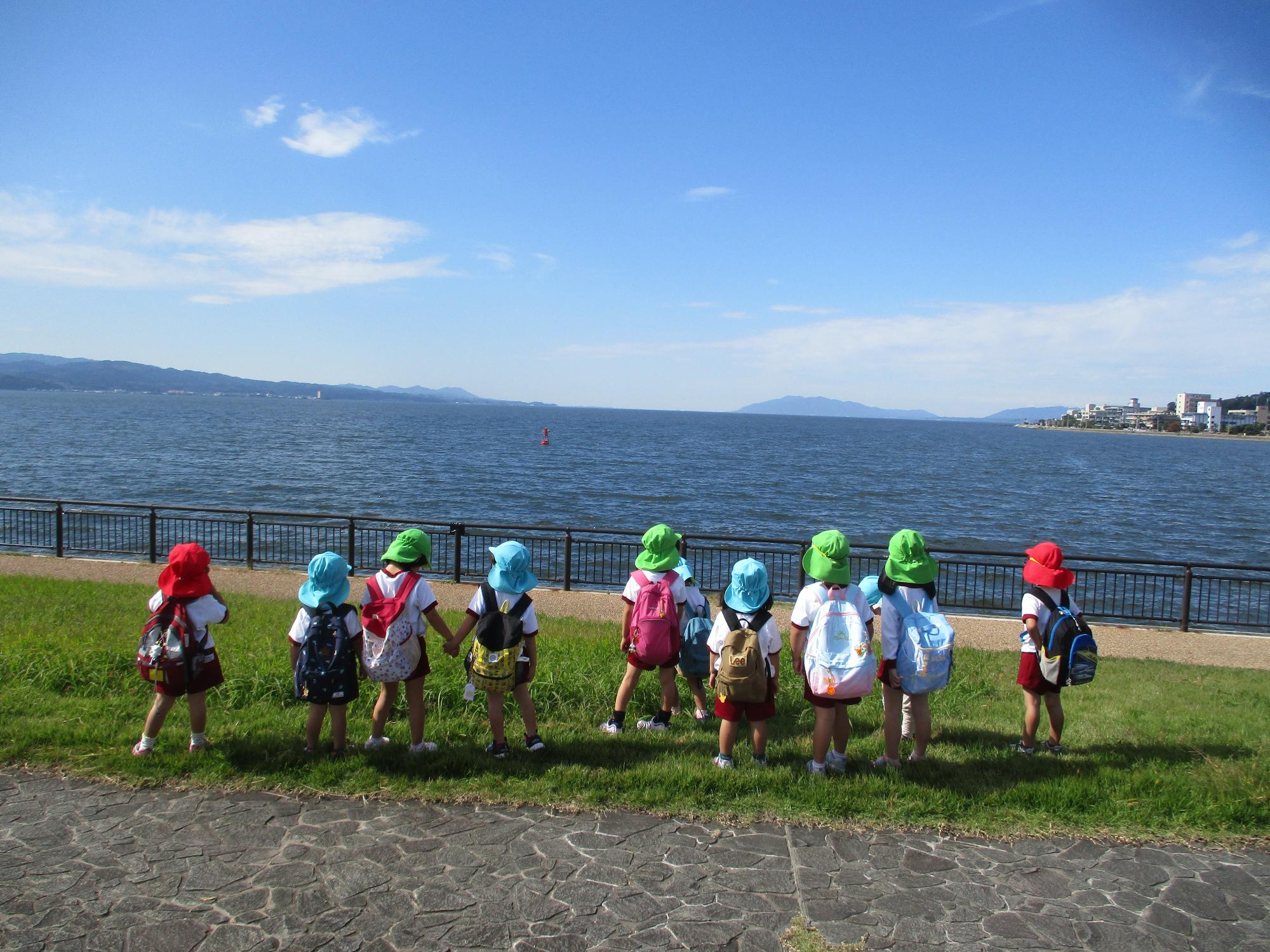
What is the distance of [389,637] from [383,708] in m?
0.61

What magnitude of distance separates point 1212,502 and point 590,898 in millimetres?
58736

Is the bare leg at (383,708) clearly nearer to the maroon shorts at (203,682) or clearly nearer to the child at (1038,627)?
the maroon shorts at (203,682)

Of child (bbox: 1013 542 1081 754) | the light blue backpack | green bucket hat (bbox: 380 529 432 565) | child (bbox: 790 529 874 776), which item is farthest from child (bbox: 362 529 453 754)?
child (bbox: 1013 542 1081 754)

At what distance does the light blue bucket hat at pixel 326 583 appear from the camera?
5.26 meters

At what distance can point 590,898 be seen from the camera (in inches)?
160

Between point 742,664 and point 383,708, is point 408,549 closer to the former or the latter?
point 383,708

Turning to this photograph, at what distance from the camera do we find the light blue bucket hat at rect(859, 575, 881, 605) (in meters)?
5.55

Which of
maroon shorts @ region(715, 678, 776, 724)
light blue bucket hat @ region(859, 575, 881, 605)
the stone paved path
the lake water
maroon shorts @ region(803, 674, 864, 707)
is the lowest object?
the lake water

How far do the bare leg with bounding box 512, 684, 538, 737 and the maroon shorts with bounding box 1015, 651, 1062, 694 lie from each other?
323cm

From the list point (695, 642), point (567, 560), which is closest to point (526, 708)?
point (695, 642)

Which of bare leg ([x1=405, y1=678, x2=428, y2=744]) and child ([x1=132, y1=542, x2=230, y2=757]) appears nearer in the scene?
child ([x1=132, y1=542, x2=230, y2=757])

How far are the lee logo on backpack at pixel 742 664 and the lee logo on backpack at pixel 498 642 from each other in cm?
128

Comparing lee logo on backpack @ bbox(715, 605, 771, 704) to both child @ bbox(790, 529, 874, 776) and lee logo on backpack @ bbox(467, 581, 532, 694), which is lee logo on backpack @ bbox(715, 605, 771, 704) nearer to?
child @ bbox(790, 529, 874, 776)

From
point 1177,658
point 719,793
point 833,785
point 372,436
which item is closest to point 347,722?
point 719,793
